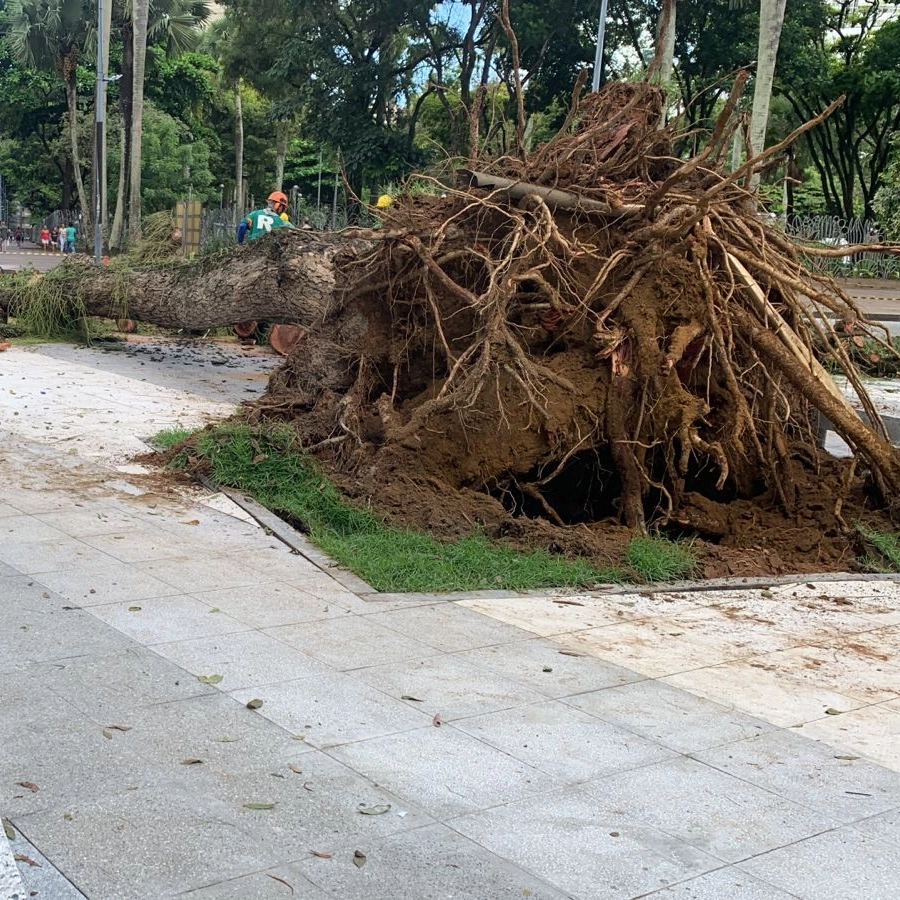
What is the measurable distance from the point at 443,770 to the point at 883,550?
15.6 ft

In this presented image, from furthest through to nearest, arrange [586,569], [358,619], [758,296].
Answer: [758,296], [586,569], [358,619]

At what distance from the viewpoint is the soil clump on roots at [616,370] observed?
8062mm

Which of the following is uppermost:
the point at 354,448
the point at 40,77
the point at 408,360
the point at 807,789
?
the point at 40,77

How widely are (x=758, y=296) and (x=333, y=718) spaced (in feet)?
16.1

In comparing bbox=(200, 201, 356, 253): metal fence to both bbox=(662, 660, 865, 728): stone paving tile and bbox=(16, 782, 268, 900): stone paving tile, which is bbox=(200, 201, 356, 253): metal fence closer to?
bbox=(662, 660, 865, 728): stone paving tile

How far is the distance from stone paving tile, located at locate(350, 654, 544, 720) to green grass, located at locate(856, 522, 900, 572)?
366 centimetres

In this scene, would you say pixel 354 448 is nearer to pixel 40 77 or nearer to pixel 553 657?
pixel 553 657

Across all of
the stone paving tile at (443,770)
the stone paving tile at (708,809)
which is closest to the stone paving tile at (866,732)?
the stone paving tile at (708,809)

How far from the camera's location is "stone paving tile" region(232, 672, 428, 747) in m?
4.52

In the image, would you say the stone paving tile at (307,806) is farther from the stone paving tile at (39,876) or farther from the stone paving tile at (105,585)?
the stone paving tile at (105,585)

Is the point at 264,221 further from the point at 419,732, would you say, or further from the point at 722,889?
the point at 722,889

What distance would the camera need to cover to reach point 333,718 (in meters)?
4.64

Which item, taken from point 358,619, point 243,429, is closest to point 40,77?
point 243,429

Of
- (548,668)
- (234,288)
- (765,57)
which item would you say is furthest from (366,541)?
(765,57)
